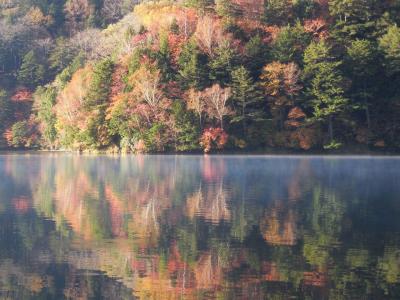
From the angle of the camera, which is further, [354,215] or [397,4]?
[397,4]

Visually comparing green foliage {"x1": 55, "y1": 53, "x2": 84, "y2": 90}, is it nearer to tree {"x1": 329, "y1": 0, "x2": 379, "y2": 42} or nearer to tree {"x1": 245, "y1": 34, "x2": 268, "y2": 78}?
tree {"x1": 245, "y1": 34, "x2": 268, "y2": 78}

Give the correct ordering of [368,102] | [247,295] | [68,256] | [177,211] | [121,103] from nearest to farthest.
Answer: [247,295]
[68,256]
[177,211]
[368,102]
[121,103]

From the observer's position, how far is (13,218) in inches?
655

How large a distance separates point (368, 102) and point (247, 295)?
46.8 m

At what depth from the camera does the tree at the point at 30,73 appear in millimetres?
79812

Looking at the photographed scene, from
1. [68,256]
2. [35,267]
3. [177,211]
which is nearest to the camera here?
[35,267]

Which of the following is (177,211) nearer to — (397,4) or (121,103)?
(121,103)

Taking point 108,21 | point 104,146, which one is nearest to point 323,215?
point 104,146

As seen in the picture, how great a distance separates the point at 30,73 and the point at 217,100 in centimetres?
3804

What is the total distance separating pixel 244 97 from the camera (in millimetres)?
53156

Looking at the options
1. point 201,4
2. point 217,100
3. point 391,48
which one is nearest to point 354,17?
point 391,48

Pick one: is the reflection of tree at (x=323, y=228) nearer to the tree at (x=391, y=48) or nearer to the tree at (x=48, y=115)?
the tree at (x=391, y=48)

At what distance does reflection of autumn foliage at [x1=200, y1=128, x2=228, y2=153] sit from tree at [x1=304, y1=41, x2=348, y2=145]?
857 centimetres

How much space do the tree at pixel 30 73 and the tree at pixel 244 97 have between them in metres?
36.6
